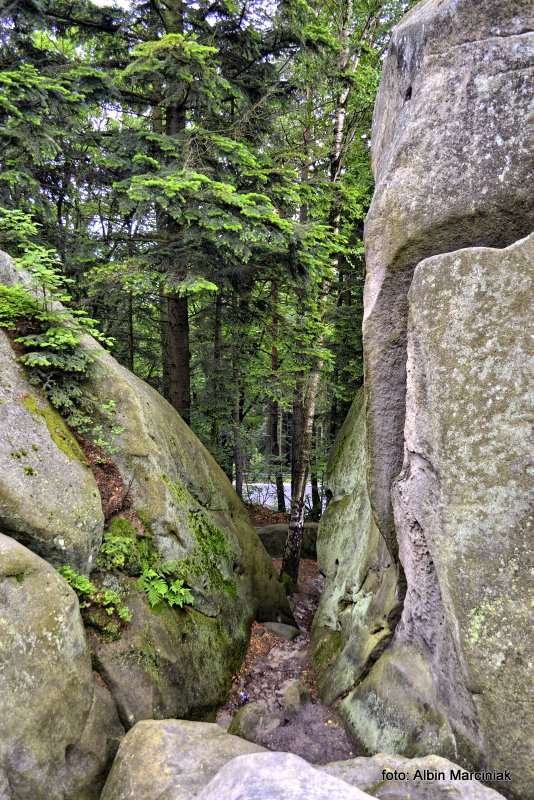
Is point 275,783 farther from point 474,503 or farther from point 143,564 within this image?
point 143,564

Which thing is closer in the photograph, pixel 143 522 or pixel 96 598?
pixel 96 598

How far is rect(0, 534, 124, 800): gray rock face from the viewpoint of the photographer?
4.07 metres

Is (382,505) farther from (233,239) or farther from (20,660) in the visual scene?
(233,239)

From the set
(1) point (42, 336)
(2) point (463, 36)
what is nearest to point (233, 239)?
(1) point (42, 336)

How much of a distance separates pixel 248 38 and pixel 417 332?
8890mm

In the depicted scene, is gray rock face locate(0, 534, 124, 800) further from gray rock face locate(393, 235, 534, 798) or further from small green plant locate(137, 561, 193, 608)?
gray rock face locate(393, 235, 534, 798)

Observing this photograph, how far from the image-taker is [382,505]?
252 inches

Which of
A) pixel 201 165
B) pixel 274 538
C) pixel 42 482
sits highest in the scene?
pixel 201 165

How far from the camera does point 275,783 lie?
2.94 meters

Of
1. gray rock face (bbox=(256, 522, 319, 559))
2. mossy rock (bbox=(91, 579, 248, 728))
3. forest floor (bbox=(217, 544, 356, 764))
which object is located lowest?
gray rock face (bbox=(256, 522, 319, 559))

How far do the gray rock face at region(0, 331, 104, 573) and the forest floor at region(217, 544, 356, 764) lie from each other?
315cm

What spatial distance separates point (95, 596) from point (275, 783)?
11.2 feet

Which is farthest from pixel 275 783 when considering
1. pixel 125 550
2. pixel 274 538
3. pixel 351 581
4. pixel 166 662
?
pixel 274 538

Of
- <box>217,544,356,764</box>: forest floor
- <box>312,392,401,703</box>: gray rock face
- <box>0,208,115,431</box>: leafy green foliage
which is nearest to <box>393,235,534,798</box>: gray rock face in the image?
<box>312,392,401,703</box>: gray rock face
